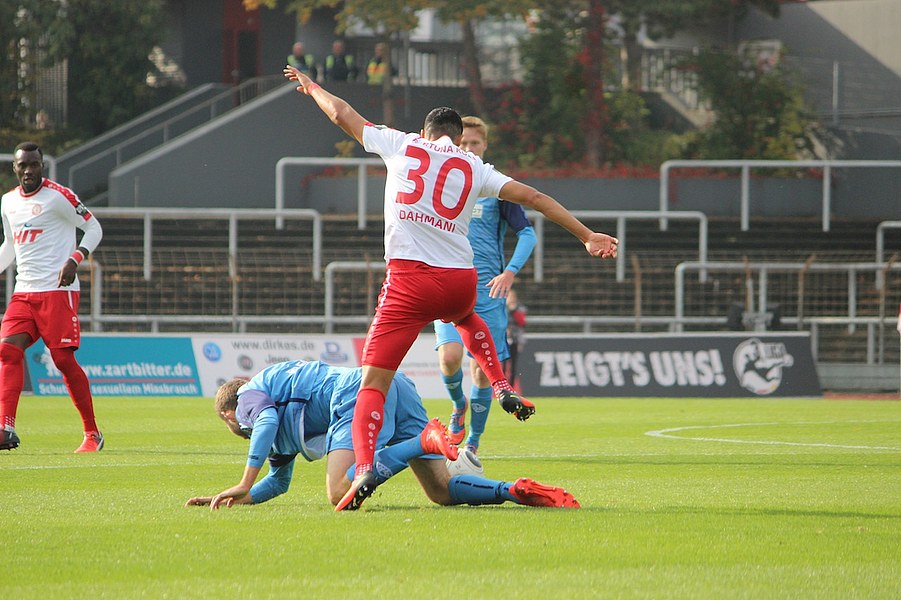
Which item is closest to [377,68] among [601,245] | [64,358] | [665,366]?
[665,366]

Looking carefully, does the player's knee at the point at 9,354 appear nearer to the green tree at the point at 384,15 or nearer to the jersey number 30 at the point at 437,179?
the jersey number 30 at the point at 437,179

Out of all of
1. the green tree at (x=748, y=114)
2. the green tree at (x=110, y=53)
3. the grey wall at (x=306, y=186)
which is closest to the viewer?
the grey wall at (x=306, y=186)

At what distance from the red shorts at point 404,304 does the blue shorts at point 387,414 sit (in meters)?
0.31

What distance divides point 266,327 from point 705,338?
7521mm

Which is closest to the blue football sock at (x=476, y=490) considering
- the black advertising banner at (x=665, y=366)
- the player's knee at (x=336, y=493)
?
the player's knee at (x=336, y=493)

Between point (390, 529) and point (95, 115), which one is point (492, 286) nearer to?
point (390, 529)

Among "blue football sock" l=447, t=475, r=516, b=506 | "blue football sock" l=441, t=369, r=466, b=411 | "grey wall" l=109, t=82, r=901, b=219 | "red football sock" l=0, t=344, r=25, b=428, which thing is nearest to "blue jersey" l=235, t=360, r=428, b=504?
"blue football sock" l=447, t=475, r=516, b=506

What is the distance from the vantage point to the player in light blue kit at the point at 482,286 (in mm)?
10109

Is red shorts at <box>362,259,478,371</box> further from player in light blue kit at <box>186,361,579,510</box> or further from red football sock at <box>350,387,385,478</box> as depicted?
player in light blue kit at <box>186,361,579,510</box>

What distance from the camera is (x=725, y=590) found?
17.5ft

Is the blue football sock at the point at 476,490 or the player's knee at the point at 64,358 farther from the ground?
the player's knee at the point at 64,358

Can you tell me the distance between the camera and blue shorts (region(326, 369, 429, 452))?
25.2 ft

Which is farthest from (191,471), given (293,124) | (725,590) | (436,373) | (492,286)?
(293,124)

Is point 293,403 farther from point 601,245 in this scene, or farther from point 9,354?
point 9,354
